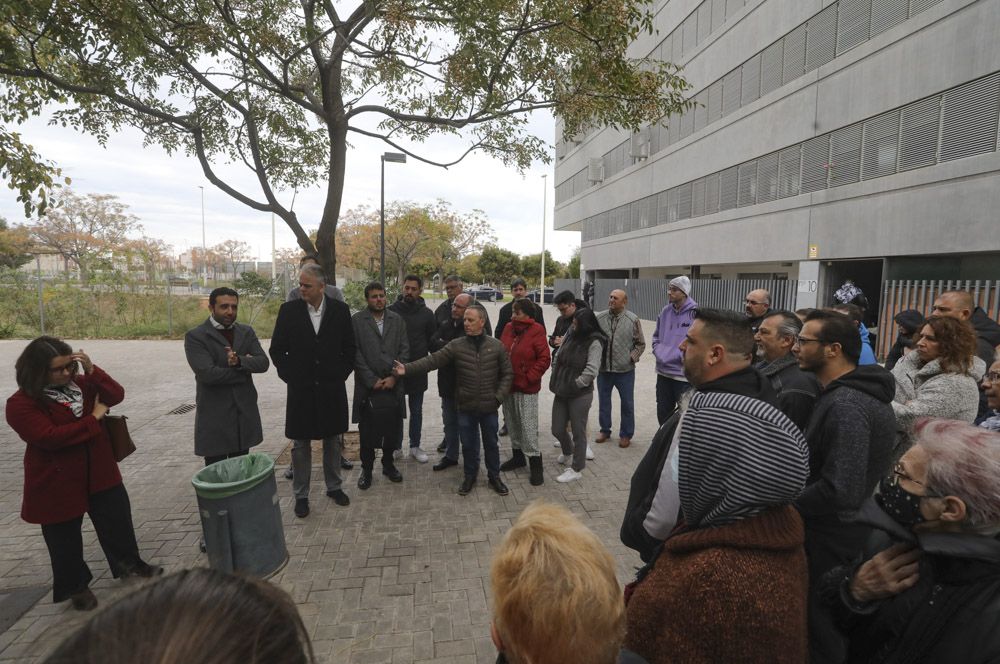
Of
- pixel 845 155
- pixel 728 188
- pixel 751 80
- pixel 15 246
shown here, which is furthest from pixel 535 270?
pixel 845 155

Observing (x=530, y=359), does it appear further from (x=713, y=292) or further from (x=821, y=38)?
(x=821, y=38)

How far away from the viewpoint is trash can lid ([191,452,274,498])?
325 centimetres

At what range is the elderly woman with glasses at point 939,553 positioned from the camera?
4.31ft

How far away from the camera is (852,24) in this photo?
46.8ft

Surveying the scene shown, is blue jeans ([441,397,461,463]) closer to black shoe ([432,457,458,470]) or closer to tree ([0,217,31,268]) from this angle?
black shoe ([432,457,458,470])

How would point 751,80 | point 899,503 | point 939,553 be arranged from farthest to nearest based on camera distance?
point 751,80
point 899,503
point 939,553

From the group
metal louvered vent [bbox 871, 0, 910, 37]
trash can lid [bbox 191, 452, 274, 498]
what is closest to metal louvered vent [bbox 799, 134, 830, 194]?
metal louvered vent [bbox 871, 0, 910, 37]

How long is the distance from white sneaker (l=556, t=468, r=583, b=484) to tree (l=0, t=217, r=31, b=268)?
46557mm

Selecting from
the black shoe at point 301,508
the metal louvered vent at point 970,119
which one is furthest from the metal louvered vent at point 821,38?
the black shoe at point 301,508

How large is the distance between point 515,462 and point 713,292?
16.2m

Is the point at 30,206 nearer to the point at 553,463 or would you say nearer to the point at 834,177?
the point at 553,463

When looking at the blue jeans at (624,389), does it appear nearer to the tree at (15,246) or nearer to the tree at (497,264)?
the tree at (15,246)

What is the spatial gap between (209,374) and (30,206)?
3272 mm

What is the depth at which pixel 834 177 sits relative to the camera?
15.3 meters
